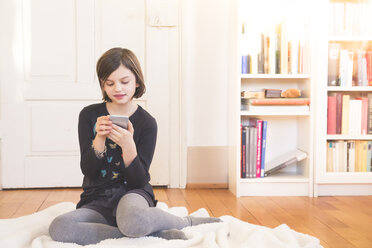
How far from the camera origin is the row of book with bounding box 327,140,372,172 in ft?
9.43

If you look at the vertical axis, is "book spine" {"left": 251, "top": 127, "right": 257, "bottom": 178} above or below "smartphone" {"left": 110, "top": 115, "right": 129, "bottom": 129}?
below

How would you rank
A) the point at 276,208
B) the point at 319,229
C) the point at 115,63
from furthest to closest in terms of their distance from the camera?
the point at 276,208 → the point at 319,229 → the point at 115,63

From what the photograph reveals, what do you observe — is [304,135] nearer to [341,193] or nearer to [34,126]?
[341,193]

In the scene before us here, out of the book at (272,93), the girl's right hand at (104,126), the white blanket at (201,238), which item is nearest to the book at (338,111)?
the book at (272,93)

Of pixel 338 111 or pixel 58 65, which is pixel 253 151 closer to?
pixel 338 111

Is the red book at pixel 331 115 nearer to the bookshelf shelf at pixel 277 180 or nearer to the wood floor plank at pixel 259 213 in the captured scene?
the bookshelf shelf at pixel 277 180

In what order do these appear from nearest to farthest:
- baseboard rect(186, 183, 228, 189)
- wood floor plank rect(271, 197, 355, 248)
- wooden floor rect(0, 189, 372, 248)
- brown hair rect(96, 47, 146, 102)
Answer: brown hair rect(96, 47, 146, 102)
wood floor plank rect(271, 197, 355, 248)
wooden floor rect(0, 189, 372, 248)
baseboard rect(186, 183, 228, 189)

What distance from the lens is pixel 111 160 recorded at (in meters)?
1.80

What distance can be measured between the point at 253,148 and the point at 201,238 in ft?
3.98

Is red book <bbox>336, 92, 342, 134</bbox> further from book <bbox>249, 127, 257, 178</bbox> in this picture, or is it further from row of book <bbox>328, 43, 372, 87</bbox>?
book <bbox>249, 127, 257, 178</bbox>

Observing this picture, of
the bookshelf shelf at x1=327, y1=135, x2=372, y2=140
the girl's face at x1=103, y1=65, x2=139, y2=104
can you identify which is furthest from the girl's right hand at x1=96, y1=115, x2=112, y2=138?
the bookshelf shelf at x1=327, y1=135, x2=372, y2=140

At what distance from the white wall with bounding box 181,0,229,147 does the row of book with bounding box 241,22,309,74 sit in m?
0.24

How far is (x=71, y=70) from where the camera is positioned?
9.81ft

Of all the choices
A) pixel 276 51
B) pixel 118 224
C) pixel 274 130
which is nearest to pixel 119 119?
pixel 118 224
